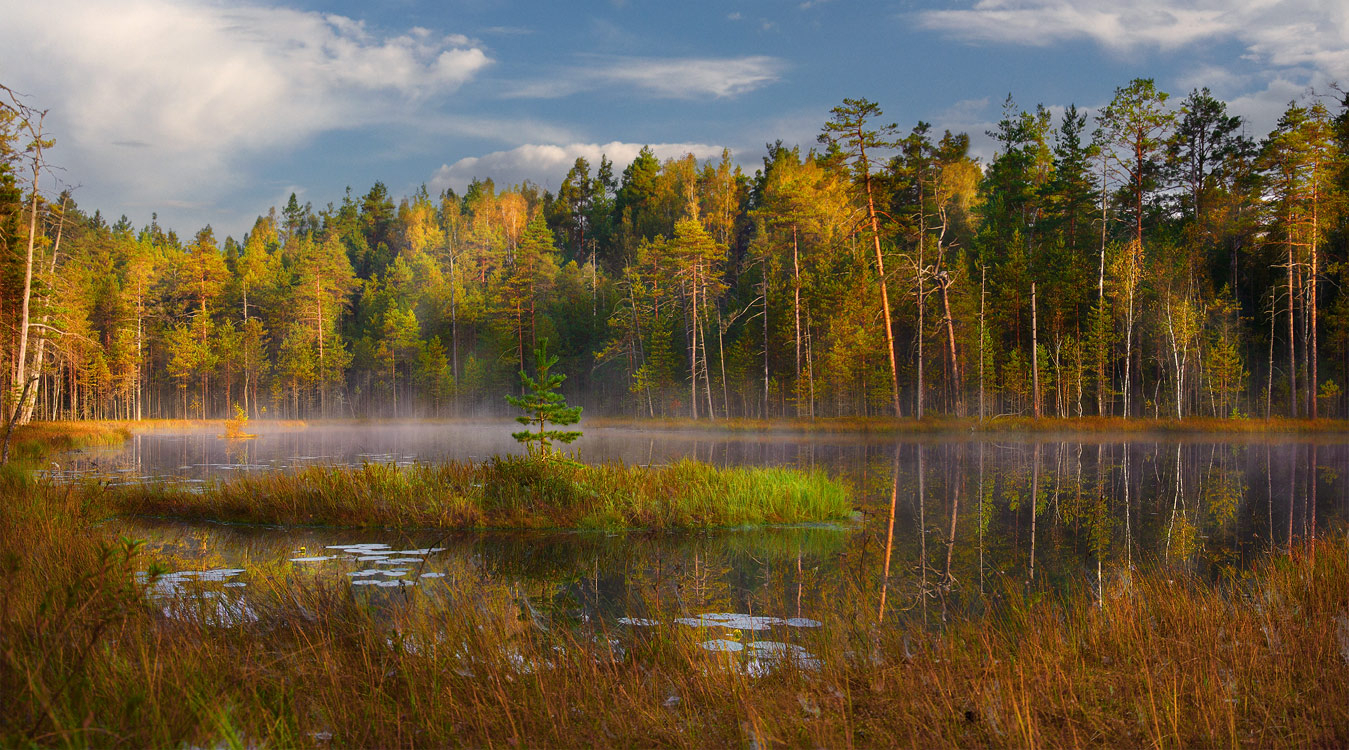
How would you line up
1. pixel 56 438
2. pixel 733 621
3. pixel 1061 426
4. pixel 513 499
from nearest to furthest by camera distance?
pixel 733 621 → pixel 513 499 → pixel 56 438 → pixel 1061 426

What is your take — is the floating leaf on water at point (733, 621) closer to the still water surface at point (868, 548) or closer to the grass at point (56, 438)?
the still water surface at point (868, 548)

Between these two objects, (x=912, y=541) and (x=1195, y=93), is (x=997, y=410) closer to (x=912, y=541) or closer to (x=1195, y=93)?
(x=1195, y=93)

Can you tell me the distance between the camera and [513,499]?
49.5ft

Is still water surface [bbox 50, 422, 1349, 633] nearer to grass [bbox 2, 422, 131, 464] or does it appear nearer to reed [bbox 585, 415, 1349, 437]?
grass [bbox 2, 422, 131, 464]

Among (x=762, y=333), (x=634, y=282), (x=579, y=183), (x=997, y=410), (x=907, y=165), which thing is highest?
(x=579, y=183)

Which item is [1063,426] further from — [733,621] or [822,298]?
[733,621]

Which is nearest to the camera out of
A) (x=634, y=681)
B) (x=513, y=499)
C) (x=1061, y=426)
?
Result: (x=634, y=681)

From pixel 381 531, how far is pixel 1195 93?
6659cm

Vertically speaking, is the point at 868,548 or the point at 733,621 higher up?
the point at 733,621

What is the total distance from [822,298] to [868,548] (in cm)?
4367

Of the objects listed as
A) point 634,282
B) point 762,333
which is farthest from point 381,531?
point 634,282

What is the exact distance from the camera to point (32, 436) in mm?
34062

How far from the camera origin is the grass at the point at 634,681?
14.1ft

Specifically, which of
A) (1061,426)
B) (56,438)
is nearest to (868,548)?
(1061,426)
